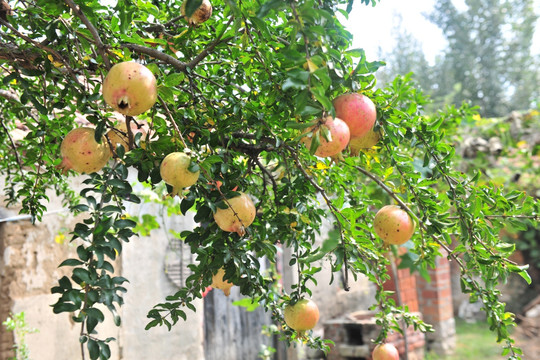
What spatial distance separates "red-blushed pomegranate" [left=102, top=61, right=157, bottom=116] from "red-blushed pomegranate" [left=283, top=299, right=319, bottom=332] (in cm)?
82

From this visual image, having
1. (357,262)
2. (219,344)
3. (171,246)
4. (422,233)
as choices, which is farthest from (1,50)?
(219,344)

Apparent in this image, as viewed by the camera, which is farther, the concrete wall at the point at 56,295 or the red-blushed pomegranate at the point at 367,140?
the concrete wall at the point at 56,295

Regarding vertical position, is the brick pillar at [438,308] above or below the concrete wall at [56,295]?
below

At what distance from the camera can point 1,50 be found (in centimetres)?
129

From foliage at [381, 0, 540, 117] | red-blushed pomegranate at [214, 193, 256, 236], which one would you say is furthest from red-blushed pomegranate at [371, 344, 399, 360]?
foliage at [381, 0, 540, 117]

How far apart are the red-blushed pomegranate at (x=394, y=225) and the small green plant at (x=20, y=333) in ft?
6.94

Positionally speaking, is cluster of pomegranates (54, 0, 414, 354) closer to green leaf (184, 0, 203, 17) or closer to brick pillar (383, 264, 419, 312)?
green leaf (184, 0, 203, 17)

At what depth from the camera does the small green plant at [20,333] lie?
251 centimetres

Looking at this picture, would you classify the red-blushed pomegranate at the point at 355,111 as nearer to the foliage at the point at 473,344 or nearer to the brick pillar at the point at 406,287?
the brick pillar at the point at 406,287

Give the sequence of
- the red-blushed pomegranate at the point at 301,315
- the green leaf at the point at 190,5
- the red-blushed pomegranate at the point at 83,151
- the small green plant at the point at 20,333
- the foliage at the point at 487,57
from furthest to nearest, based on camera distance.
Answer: the foliage at the point at 487,57
the small green plant at the point at 20,333
the red-blushed pomegranate at the point at 301,315
the red-blushed pomegranate at the point at 83,151
the green leaf at the point at 190,5

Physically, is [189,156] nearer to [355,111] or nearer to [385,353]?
[355,111]

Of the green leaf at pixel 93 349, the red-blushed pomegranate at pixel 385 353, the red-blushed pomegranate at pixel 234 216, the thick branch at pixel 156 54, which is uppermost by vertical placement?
the thick branch at pixel 156 54

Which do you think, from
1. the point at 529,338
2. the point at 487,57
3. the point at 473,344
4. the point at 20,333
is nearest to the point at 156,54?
the point at 20,333

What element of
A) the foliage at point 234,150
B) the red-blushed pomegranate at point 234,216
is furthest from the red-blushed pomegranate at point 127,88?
the red-blushed pomegranate at point 234,216
